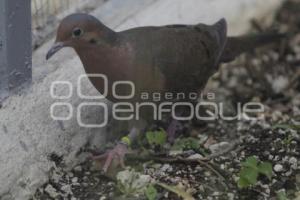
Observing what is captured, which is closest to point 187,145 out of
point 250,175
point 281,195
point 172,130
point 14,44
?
point 172,130

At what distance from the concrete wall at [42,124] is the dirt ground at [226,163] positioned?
9 cm

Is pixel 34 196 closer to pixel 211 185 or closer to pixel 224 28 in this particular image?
pixel 211 185

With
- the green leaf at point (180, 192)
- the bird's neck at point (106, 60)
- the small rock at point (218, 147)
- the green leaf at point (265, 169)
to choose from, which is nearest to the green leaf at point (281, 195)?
the green leaf at point (265, 169)

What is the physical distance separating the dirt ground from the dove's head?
590mm

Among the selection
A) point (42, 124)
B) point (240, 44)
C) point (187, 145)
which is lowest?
point (187, 145)

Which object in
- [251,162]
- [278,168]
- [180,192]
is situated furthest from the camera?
[278,168]

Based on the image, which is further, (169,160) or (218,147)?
(218,147)

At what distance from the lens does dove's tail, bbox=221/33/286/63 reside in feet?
13.2

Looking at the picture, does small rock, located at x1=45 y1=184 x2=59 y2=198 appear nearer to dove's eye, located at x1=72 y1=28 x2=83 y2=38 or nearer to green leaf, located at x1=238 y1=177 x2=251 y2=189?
dove's eye, located at x1=72 y1=28 x2=83 y2=38

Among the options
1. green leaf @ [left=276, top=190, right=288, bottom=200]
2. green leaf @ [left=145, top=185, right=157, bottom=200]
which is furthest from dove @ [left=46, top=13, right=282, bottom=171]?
green leaf @ [left=276, top=190, right=288, bottom=200]

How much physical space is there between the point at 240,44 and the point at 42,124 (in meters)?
1.42

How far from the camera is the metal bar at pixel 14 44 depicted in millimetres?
3037

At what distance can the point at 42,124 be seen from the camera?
322 centimetres

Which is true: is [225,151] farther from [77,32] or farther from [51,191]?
[77,32]
